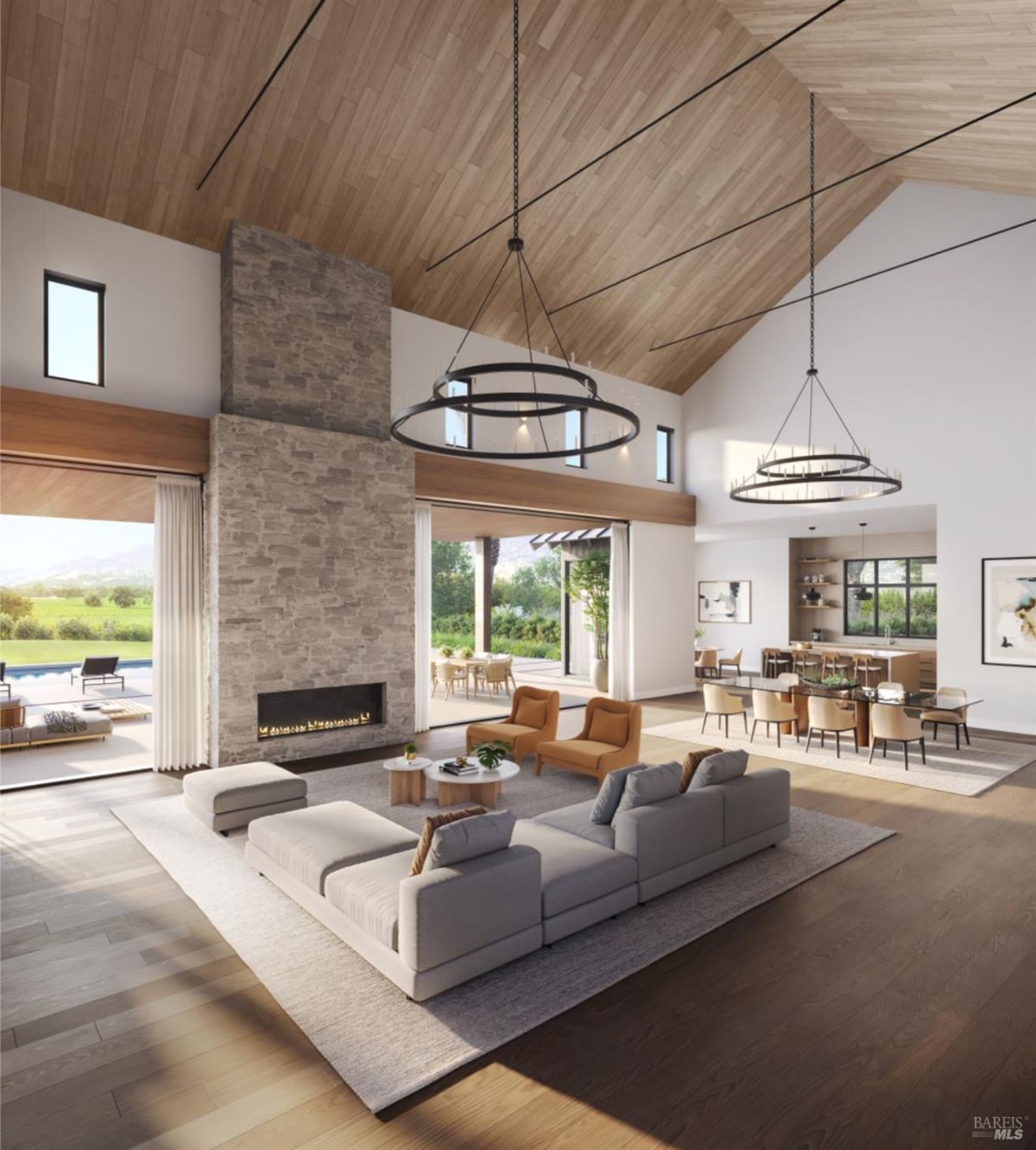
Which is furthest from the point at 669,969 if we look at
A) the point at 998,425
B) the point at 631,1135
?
the point at 998,425

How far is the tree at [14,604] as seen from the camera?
13.2 metres

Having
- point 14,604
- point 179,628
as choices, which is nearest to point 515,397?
point 179,628

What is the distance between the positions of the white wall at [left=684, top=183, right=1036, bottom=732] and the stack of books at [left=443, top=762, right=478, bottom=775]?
7.67m

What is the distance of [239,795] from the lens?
5691 millimetres

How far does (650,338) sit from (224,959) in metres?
10.9

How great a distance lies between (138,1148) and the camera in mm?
2516

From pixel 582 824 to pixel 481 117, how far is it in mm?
7236

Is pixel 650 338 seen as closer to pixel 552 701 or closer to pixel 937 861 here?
pixel 552 701

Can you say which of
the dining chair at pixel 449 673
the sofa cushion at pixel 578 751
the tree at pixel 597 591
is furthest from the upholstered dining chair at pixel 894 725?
the dining chair at pixel 449 673

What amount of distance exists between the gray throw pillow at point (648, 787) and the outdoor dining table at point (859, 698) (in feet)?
14.4

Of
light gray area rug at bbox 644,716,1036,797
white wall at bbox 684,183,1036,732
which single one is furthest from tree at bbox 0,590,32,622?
white wall at bbox 684,183,1036,732

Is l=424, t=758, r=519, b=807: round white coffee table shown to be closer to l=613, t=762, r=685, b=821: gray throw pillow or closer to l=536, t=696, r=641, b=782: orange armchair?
l=536, t=696, r=641, b=782: orange armchair

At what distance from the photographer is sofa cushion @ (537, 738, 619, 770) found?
23.1ft

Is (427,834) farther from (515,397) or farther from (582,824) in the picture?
(515,397)
